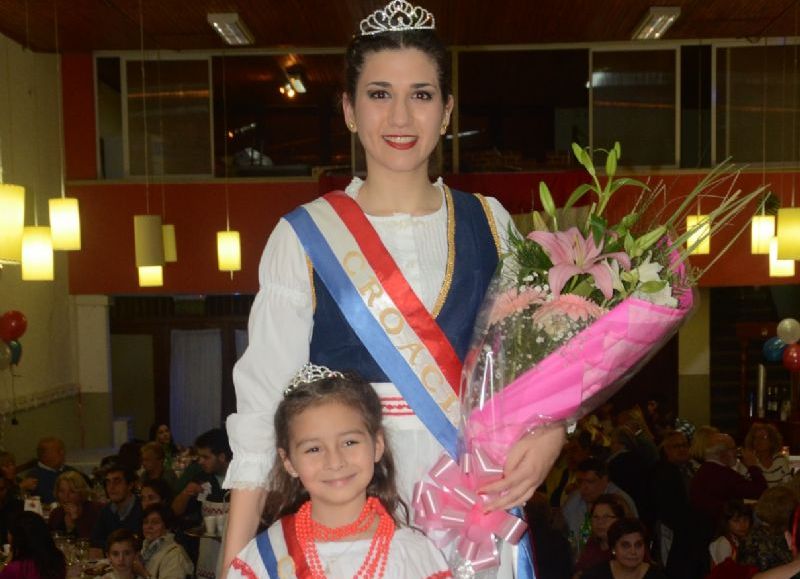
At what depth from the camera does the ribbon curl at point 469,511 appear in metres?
1.60

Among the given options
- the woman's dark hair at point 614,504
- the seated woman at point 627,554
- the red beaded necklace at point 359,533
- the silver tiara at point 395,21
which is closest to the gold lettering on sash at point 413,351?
the red beaded necklace at point 359,533

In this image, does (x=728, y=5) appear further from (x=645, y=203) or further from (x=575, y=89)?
(x=645, y=203)

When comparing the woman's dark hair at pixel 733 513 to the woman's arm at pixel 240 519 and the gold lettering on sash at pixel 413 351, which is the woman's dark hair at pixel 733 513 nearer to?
the gold lettering on sash at pixel 413 351

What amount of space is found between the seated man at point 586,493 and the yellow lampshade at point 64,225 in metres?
3.87

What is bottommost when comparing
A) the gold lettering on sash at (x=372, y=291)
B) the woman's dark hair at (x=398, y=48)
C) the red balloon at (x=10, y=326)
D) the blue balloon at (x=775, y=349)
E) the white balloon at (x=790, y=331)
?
the blue balloon at (x=775, y=349)

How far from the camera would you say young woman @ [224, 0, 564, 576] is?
1710mm

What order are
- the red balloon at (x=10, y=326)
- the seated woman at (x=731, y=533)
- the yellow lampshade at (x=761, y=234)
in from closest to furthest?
the seated woman at (x=731, y=533)
the yellow lampshade at (x=761, y=234)
the red balloon at (x=10, y=326)

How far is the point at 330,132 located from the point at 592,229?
1054cm

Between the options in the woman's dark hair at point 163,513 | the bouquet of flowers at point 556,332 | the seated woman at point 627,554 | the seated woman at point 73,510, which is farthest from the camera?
the seated woman at point 73,510

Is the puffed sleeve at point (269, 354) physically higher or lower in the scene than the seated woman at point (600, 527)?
higher

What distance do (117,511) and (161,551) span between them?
102cm

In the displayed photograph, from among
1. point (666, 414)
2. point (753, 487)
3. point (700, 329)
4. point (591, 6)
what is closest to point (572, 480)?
point (753, 487)

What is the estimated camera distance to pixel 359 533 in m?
1.65

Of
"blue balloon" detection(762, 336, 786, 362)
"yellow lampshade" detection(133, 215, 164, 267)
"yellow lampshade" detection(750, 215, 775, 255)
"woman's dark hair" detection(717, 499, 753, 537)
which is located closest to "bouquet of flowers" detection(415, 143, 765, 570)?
"woman's dark hair" detection(717, 499, 753, 537)
